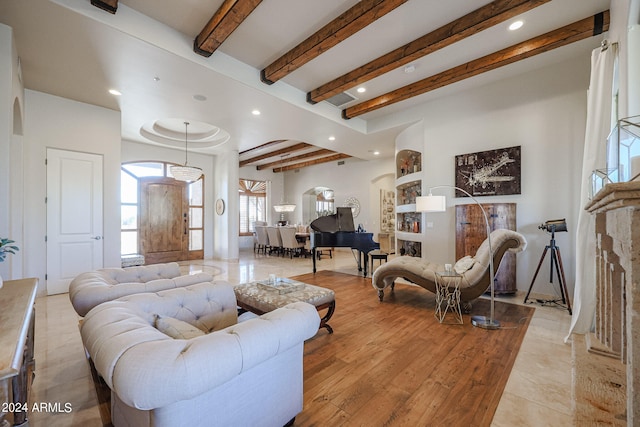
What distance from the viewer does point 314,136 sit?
6.37 meters

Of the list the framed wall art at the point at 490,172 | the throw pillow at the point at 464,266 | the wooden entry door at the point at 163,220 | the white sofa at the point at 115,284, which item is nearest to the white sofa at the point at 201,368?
the white sofa at the point at 115,284

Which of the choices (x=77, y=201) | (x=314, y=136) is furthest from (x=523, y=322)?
(x=77, y=201)

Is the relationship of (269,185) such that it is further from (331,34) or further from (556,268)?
(556,268)

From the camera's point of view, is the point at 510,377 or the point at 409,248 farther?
the point at 409,248

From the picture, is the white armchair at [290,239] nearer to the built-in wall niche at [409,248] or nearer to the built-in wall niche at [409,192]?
the built-in wall niche at [409,248]

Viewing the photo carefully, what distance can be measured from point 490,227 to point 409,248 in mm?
1881

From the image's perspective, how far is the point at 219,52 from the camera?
375 cm

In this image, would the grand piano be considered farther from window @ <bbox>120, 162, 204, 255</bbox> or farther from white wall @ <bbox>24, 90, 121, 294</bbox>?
window @ <bbox>120, 162, 204, 255</bbox>

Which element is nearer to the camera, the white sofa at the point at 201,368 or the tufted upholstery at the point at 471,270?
the white sofa at the point at 201,368

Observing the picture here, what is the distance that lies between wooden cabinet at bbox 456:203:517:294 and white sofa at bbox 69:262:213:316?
4006mm

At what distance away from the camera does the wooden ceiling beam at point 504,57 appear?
3178 millimetres

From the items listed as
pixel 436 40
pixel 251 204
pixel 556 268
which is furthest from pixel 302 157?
pixel 556 268

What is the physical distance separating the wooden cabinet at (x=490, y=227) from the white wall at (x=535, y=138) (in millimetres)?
239

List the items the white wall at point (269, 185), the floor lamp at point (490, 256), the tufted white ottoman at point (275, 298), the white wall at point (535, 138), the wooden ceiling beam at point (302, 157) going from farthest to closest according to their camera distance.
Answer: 1. the white wall at point (269, 185)
2. the wooden ceiling beam at point (302, 157)
3. the white wall at point (535, 138)
4. the floor lamp at point (490, 256)
5. the tufted white ottoman at point (275, 298)
